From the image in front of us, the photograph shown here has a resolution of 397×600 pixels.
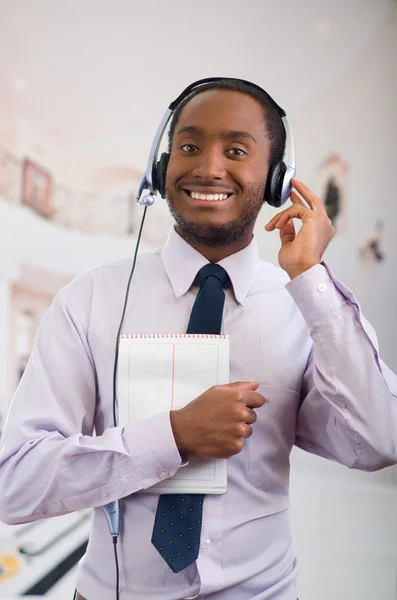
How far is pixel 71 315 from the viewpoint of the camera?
1004mm

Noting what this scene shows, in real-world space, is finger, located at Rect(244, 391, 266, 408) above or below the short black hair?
below

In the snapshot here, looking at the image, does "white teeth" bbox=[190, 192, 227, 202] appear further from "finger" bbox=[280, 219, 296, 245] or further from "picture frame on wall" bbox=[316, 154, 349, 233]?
"picture frame on wall" bbox=[316, 154, 349, 233]

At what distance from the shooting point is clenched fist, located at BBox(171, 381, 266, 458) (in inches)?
33.3

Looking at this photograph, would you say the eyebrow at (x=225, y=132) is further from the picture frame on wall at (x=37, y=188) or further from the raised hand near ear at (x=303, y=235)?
the picture frame on wall at (x=37, y=188)

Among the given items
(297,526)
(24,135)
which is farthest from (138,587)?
(24,135)

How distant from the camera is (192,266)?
1063 mm

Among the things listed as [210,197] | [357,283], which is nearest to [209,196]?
[210,197]

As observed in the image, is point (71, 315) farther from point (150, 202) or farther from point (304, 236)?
point (304, 236)

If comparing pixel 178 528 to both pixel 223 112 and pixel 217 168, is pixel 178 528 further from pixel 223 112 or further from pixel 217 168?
pixel 223 112

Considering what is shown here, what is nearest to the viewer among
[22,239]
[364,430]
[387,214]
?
[364,430]

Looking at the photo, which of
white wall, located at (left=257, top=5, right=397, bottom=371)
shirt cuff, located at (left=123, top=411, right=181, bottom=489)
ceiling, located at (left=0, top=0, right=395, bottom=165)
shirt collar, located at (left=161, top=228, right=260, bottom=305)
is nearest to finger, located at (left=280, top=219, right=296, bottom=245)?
shirt collar, located at (left=161, top=228, right=260, bottom=305)

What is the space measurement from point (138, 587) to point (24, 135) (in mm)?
2877

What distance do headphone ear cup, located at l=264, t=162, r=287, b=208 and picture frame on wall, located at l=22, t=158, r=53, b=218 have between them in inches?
96.5

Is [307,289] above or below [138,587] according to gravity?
above
